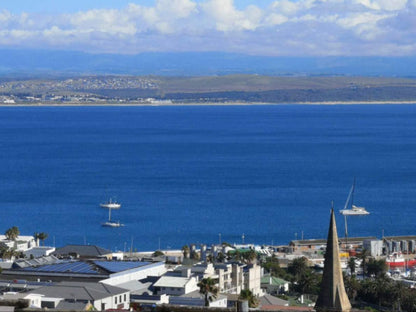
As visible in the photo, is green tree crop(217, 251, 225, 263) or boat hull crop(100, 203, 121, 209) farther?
boat hull crop(100, 203, 121, 209)

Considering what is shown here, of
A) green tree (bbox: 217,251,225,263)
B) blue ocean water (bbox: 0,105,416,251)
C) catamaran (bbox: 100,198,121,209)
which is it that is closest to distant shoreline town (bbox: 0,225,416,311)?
green tree (bbox: 217,251,225,263)

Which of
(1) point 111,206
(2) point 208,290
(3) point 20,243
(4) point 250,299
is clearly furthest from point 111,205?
(4) point 250,299

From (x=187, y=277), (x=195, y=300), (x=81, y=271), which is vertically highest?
(x=195, y=300)

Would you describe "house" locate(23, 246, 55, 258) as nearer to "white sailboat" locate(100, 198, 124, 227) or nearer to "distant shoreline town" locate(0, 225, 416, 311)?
"distant shoreline town" locate(0, 225, 416, 311)

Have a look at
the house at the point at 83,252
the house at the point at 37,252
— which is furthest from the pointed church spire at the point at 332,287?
the house at the point at 37,252

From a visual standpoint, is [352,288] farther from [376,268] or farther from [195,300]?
[195,300]

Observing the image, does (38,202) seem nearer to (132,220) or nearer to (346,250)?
(132,220)

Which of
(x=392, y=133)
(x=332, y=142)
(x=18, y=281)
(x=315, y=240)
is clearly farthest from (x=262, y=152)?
(x=18, y=281)
